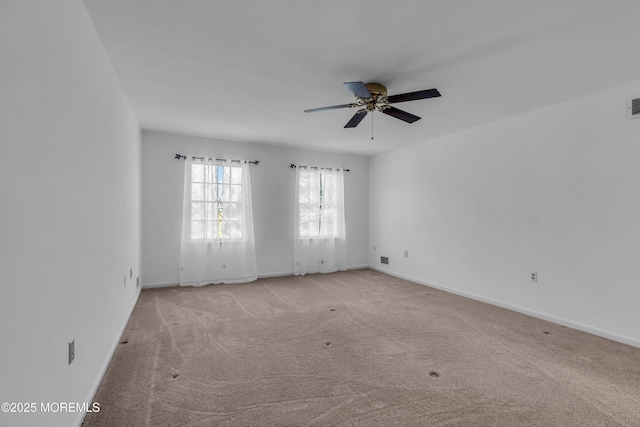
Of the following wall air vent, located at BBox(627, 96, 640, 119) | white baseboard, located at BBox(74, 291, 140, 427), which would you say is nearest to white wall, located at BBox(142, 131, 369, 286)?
white baseboard, located at BBox(74, 291, 140, 427)

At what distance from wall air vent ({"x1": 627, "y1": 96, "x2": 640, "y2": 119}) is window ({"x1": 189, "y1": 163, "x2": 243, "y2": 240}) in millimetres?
5112

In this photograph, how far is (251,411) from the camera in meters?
1.92

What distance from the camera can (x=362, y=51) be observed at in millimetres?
2336

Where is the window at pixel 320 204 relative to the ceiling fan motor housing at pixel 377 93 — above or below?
below

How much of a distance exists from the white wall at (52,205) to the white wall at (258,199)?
8.26ft

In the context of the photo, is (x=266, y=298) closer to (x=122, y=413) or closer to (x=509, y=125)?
(x=122, y=413)

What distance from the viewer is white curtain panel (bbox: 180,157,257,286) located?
16.5 ft

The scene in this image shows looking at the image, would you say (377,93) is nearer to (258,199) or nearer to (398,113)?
(398,113)

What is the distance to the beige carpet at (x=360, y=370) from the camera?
1897mm

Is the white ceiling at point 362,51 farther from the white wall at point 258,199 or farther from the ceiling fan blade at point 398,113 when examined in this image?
the white wall at point 258,199

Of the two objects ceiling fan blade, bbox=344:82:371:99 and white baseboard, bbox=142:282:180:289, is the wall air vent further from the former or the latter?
white baseboard, bbox=142:282:180:289

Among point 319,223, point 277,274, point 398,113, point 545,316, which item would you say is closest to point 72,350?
point 398,113

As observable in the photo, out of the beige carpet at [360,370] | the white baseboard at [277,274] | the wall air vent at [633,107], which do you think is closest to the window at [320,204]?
the white baseboard at [277,274]

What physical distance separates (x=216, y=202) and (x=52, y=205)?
3829 millimetres
